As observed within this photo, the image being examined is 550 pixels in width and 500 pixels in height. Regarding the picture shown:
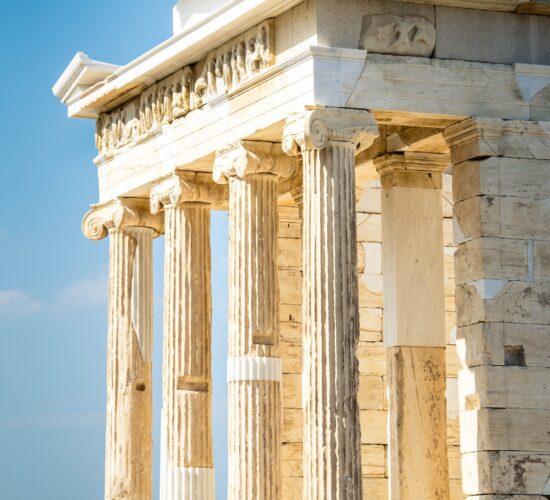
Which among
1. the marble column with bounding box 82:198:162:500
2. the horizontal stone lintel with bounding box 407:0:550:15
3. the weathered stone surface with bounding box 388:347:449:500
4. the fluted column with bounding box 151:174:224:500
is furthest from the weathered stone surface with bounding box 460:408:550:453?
the marble column with bounding box 82:198:162:500

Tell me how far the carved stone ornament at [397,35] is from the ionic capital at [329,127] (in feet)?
3.50

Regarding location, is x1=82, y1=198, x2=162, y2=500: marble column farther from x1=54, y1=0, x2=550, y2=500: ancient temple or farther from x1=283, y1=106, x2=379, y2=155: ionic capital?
x1=283, y1=106, x2=379, y2=155: ionic capital

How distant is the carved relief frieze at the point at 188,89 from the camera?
30.0 m

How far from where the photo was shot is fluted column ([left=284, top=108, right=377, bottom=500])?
2734 centimetres

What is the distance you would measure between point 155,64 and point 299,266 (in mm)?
5230

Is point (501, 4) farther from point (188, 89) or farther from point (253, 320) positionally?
point (253, 320)

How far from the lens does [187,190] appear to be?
3281 cm

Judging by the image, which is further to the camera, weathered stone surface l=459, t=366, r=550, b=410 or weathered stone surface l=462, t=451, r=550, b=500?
weathered stone surface l=459, t=366, r=550, b=410

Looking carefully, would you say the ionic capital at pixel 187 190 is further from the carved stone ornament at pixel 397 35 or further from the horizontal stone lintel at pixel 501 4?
the horizontal stone lintel at pixel 501 4

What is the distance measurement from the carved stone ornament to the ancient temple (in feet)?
0.11

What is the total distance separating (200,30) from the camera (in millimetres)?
31156

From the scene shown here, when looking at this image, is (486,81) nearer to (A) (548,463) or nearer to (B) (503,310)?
(B) (503,310)

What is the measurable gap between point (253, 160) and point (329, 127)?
264 centimetres

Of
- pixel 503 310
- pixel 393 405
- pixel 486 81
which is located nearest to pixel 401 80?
pixel 486 81
